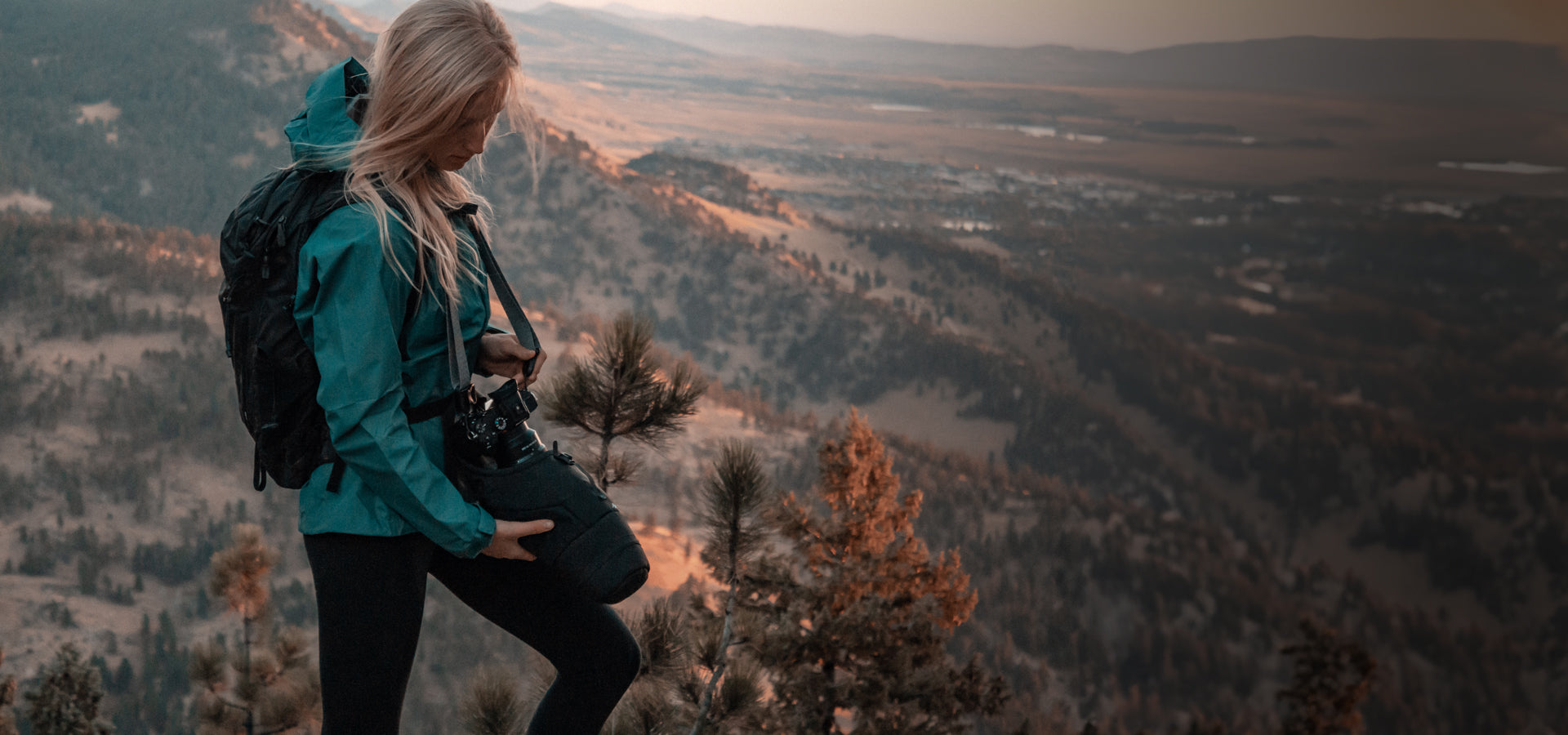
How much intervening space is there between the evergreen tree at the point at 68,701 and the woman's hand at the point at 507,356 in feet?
19.2

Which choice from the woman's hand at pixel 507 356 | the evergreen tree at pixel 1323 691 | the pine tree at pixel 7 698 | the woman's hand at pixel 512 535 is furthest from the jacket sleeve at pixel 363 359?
the evergreen tree at pixel 1323 691

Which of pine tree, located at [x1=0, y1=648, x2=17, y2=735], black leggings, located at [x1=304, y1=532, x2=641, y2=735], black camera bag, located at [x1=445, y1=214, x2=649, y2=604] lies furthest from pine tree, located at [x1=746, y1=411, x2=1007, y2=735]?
pine tree, located at [x1=0, y1=648, x2=17, y2=735]

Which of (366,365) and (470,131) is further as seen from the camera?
(470,131)

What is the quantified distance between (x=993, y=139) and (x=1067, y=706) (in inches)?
1855

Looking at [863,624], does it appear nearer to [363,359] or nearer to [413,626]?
[413,626]

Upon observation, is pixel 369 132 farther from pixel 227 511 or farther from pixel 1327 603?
pixel 1327 603

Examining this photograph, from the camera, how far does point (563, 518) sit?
5.80 ft

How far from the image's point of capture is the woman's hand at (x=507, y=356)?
203cm

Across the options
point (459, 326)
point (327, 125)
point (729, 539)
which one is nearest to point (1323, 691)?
point (729, 539)

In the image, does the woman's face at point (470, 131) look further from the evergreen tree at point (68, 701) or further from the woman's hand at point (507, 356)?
the evergreen tree at point (68, 701)

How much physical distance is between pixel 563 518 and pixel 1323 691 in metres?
11.2

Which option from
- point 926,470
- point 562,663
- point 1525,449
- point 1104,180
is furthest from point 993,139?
point 562,663

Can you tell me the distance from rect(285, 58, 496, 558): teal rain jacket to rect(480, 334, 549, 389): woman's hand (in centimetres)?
29

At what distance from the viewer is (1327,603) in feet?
155
